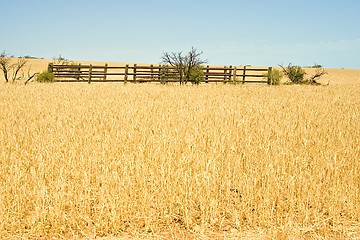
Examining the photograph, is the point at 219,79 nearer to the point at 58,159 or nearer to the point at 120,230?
the point at 58,159

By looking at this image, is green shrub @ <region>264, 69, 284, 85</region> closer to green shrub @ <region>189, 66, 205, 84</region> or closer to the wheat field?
green shrub @ <region>189, 66, 205, 84</region>

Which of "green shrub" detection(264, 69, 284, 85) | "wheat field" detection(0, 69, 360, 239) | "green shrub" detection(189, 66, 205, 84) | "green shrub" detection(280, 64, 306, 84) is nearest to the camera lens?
"wheat field" detection(0, 69, 360, 239)

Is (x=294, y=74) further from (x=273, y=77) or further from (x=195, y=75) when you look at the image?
(x=195, y=75)

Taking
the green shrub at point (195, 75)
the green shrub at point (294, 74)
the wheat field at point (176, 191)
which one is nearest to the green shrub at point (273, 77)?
the green shrub at point (294, 74)

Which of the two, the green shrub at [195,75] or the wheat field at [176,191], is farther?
the green shrub at [195,75]

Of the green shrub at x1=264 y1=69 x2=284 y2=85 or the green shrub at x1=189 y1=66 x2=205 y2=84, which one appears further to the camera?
the green shrub at x1=264 y1=69 x2=284 y2=85

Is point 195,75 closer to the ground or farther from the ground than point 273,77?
closer to the ground

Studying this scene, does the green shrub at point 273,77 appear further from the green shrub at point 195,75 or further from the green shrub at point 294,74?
the green shrub at point 195,75

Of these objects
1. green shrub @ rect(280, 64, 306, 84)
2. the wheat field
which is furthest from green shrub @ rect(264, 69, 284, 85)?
the wheat field

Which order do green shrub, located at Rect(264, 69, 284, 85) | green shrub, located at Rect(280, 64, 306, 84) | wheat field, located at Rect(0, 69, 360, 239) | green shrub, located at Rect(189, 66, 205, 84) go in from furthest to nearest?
1. green shrub, located at Rect(280, 64, 306, 84)
2. green shrub, located at Rect(264, 69, 284, 85)
3. green shrub, located at Rect(189, 66, 205, 84)
4. wheat field, located at Rect(0, 69, 360, 239)

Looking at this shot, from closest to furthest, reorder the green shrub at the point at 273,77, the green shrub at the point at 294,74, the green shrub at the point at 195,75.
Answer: the green shrub at the point at 195,75 → the green shrub at the point at 273,77 → the green shrub at the point at 294,74

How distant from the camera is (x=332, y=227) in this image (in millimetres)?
3621

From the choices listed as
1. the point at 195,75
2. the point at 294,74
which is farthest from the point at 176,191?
the point at 294,74

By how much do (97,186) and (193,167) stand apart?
1.46 metres
